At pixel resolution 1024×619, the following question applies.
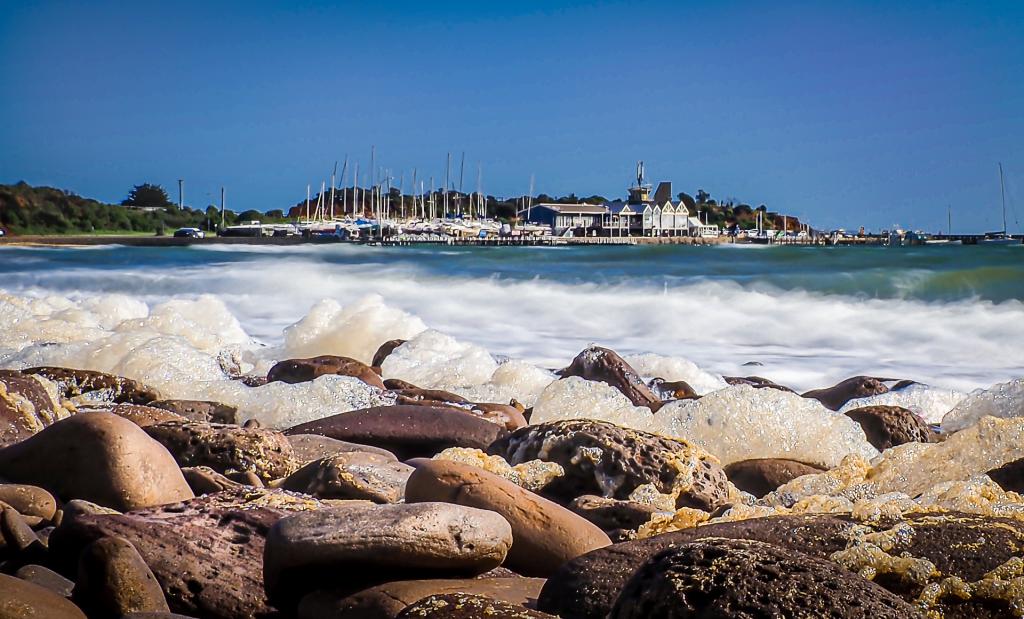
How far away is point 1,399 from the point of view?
13.6ft

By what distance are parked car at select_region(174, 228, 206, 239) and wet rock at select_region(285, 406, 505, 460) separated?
46808 mm

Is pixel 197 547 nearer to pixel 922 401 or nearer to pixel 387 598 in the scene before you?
pixel 387 598

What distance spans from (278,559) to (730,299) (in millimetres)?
15617

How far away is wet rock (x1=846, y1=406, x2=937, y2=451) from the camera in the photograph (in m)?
5.37

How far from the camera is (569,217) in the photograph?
85.8m

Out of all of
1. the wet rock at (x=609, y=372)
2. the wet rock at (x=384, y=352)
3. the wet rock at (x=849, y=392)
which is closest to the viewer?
the wet rock at (x=609, y=372)

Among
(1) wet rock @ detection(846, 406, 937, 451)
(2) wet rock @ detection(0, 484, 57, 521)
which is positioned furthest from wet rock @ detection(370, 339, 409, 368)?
(2) wet rock @ detection(0, 484, 57, 521)

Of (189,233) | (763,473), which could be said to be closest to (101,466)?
(763,473)

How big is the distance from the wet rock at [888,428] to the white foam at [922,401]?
5.50 feet

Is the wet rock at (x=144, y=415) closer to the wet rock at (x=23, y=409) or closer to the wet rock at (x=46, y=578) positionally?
the wet rock at (x=23, y=409)

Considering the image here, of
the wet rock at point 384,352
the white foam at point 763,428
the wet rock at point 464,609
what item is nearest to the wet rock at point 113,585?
the wet rock at point 464,609

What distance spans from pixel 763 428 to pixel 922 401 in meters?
3.33

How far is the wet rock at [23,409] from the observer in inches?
157

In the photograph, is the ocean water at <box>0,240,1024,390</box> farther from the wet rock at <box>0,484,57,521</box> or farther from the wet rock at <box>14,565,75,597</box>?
the wet rock at <box>14,565,75,597</box>
